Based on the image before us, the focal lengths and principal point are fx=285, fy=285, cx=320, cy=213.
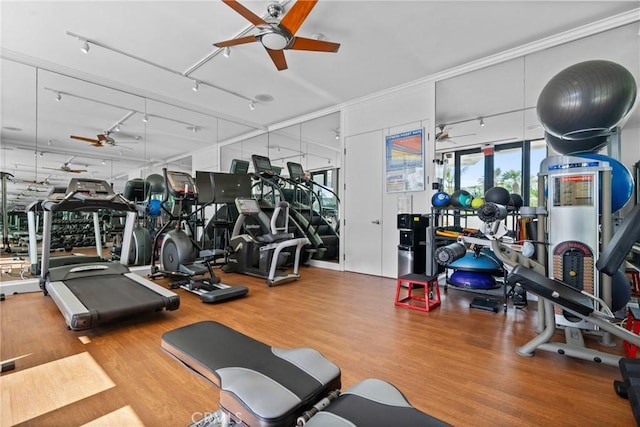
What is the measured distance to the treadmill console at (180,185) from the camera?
15.1ft

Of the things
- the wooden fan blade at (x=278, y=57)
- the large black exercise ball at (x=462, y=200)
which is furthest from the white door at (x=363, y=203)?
the wooden fan blade at (x=278, y=57)

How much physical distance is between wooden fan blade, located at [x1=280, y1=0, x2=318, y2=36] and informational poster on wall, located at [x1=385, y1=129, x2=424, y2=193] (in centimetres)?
278

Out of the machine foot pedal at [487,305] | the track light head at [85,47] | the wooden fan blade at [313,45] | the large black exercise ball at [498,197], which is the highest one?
the track light head at [85,47]

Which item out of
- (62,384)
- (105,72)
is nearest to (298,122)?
(105,72)

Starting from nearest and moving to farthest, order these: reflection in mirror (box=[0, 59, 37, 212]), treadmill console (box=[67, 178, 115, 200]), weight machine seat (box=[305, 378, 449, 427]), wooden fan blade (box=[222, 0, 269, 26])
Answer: weight machine seat (box=[305, 378, 449, 427]) → wooden fan blade (box=[222, 0, 269, 26]) → treadmill console (box=[67, 178, 115, 200]) → reflection in mirror (box=[0, 59, 37, 212])

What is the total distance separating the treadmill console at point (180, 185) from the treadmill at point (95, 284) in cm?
84

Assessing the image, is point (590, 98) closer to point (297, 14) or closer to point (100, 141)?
point (297, 14)

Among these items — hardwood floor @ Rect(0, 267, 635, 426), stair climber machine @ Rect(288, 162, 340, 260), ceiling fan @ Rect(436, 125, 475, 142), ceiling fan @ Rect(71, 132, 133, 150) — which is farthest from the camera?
stair climber machine @ Rect(288, 162, 340, 260)

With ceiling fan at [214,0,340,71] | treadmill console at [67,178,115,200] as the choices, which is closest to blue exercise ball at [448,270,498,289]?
ceiling fan at [214,0,340,71]

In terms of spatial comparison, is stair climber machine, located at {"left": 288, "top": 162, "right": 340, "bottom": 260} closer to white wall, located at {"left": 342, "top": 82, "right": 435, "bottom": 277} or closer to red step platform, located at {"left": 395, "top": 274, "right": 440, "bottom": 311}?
white wall, located at {"left": 342, "top": 82, "right": 435, "bottom": 277}

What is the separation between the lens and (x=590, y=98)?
2.37 metres

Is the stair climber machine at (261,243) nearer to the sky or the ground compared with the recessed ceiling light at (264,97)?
nearer to the ground

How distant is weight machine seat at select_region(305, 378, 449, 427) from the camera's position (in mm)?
797

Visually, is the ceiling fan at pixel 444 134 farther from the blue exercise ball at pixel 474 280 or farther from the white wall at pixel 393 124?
the blue exercise ball at pixel 474 280
